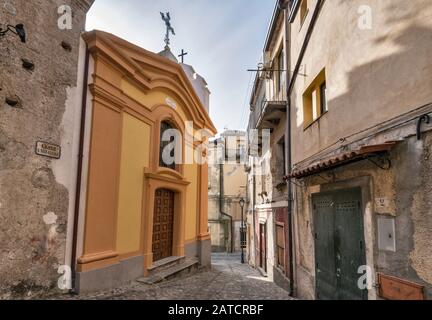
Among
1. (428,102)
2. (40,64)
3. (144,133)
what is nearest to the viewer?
(428,102)

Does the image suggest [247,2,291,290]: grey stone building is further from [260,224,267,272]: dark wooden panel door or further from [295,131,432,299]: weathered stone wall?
[295,131,432,299]: weathered stone wall

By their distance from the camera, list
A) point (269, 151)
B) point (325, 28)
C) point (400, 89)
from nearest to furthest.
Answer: point (400, 89) → point (325, 28) → point (269, 151)

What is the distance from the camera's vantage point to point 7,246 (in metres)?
4.36

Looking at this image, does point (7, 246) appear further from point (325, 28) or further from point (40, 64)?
point (325, 28)

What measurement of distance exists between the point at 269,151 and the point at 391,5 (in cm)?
811

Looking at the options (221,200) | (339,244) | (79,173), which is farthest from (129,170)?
(221,200)

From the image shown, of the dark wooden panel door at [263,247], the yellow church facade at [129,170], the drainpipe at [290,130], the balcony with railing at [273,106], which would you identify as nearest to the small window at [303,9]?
the drainpipe at [290,130]

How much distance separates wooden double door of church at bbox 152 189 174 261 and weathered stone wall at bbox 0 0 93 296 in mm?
3504

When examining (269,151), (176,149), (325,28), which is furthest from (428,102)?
(269,151)

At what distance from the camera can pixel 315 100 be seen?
6.83 metres

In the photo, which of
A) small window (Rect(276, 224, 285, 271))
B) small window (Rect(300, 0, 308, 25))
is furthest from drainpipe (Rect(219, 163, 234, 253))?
small window (Rect(300, 0, 308, 25))

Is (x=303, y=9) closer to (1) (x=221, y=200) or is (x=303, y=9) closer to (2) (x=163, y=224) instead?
(2) (x=163, y=224)

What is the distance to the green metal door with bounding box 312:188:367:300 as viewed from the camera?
453 cm

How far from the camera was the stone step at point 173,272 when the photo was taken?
7063 mm
